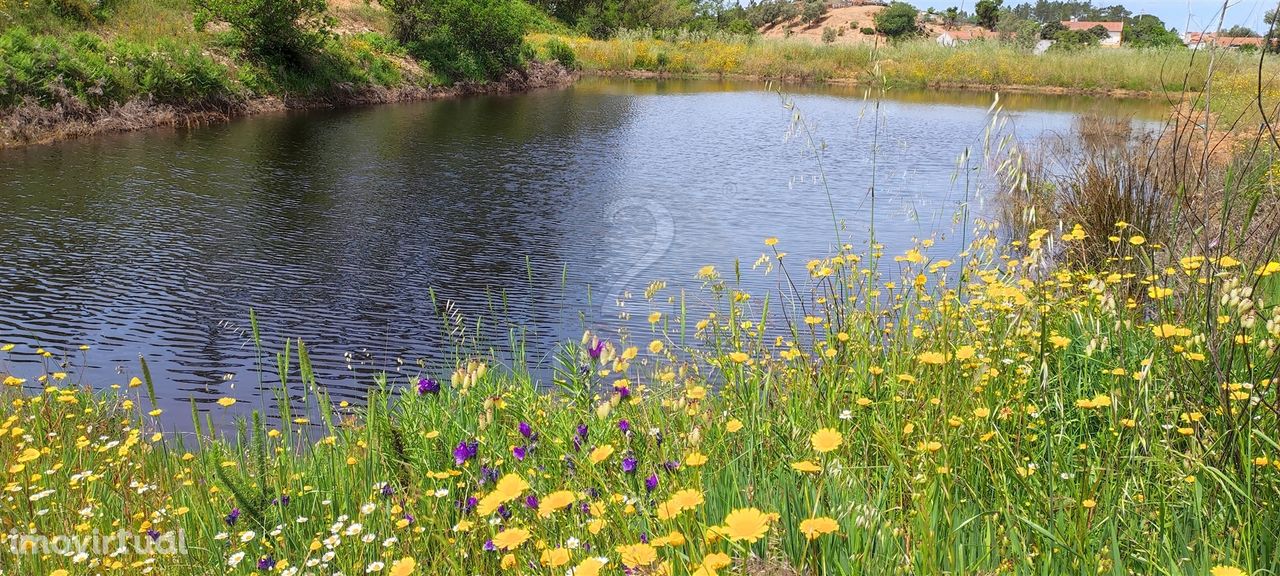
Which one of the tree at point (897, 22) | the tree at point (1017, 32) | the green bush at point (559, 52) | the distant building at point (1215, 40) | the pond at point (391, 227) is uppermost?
the tree at point (897, 22)

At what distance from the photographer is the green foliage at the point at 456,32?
85.7ft

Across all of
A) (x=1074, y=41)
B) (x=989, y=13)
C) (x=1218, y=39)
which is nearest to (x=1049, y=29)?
(x=989, y=13)

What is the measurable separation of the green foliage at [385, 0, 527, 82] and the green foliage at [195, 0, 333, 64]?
5393 millimetres

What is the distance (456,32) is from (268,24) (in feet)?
27.5

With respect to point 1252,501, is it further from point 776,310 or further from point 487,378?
point 776,310

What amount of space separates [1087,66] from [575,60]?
1969 cm

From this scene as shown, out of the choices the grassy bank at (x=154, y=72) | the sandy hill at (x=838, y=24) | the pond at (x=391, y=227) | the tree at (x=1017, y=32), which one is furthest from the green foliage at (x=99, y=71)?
the sandy hill at (x=838, y=24)

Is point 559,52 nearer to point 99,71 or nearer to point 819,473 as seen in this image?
point 99,71

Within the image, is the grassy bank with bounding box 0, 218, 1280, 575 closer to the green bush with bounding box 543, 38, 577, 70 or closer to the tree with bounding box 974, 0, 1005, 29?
the green bush with bounding box 543, 38, 577, 70

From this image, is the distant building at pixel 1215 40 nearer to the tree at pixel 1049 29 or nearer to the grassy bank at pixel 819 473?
the grassy bank at pixel 819 473

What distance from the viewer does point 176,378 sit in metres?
5.49

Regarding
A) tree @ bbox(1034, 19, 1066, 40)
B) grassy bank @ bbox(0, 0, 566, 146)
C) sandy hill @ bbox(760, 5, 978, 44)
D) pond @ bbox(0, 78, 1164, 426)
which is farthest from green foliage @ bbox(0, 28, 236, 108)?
sandy hill @ bbox(760, 5, 978, 44)

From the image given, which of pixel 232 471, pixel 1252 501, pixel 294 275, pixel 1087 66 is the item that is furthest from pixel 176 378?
pixel 1087 66

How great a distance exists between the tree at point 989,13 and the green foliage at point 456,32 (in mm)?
41419
